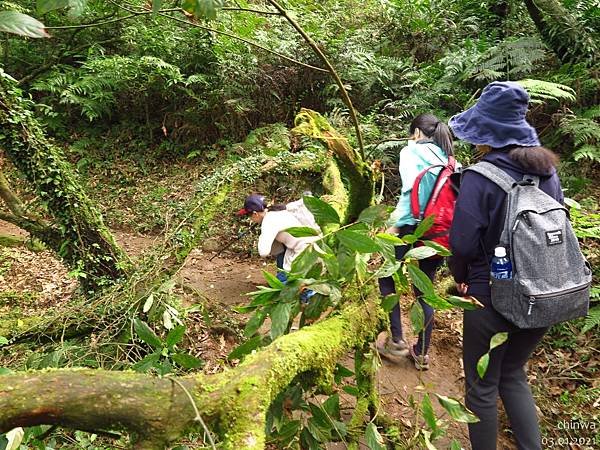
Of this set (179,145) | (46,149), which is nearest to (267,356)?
(46,149)

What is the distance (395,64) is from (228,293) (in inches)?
188

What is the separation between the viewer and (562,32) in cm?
559

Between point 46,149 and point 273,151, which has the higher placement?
point 46,149

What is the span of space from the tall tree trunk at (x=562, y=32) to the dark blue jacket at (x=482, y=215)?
4472 mm

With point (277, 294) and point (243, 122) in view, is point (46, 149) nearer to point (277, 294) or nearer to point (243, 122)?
point (277, 294)

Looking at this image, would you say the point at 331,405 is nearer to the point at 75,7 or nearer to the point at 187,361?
the point at 187,361

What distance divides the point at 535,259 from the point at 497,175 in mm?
424

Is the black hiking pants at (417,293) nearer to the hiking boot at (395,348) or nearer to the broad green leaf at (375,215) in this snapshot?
the hiking boot at (395,348)

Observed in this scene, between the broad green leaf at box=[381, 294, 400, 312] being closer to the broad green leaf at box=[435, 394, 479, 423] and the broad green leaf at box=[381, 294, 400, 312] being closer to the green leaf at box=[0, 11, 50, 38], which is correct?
the broad green leaf at box=[435, 394, 479, 423]

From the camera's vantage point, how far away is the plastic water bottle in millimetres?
2025

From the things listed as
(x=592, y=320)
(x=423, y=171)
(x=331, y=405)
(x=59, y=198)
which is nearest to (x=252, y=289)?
(x=59, y=198)

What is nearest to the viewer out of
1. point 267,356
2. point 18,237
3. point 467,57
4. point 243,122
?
point 267,356

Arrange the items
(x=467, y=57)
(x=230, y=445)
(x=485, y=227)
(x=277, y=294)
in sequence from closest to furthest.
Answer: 1. (x=230, y=445)
2. (x=277, y=294)
3. (x=485, y=227)
4. (x=467, y=57)

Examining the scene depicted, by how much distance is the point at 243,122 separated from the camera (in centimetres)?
817
